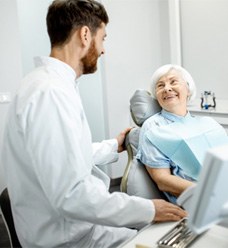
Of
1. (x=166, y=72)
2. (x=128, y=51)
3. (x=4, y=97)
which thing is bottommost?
(x=4, y=97)

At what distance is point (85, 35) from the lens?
1243 millimetres

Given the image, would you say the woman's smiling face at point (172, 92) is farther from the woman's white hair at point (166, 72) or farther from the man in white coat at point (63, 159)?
the man in white coat at point (63, 159)

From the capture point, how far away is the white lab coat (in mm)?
1011

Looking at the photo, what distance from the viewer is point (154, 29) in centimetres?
388

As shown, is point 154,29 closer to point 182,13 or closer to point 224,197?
point 182,13

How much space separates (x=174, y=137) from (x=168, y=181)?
25cm

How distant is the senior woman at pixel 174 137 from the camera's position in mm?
1556

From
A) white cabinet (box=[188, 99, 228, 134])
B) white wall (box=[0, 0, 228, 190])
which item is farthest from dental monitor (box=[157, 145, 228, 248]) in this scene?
white wall (box=[0, 0, 228, 190])

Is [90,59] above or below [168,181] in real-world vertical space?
above

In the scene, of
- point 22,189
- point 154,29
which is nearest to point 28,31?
point 154,29

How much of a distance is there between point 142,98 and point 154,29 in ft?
7.54

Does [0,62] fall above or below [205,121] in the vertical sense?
above

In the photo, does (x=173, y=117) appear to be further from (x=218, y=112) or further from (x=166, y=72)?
(x=218, y=112)

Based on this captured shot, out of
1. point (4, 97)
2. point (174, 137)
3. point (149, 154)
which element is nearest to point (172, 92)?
point (174, 137)
